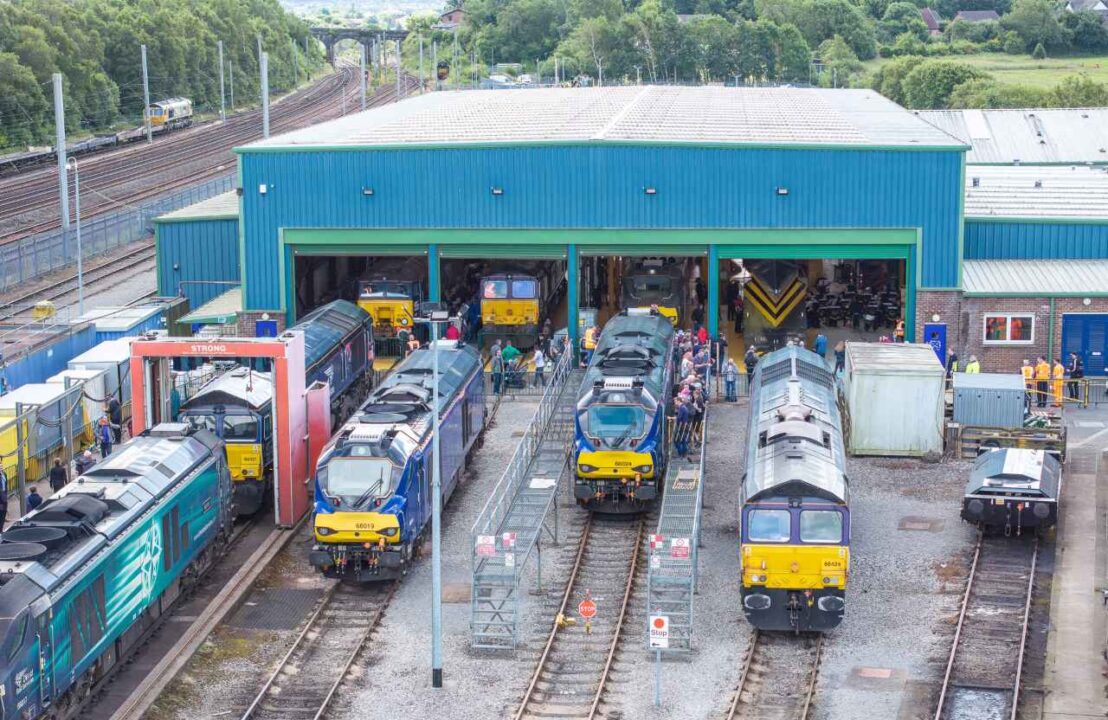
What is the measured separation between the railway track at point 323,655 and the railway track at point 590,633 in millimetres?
3252

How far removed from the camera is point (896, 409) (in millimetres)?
39438

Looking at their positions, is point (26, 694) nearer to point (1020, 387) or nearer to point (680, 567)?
point (680, 567)

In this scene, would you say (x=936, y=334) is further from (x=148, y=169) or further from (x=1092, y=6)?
(x=1092, y=6)

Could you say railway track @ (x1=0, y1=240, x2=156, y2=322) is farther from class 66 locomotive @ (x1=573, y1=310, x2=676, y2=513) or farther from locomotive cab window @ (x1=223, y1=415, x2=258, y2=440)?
class 66 locomotive @ (x1=573, y1=310, x2=676, y2=513)

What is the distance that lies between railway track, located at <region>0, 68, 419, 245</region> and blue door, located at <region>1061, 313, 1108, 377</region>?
44502 mm

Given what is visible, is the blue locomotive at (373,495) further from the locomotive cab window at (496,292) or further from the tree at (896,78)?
the tree at (896,78)

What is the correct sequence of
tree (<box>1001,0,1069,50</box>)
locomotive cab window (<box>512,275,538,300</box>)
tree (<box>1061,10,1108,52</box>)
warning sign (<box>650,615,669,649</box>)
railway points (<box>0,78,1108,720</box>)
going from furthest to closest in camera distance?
1. tree (<box>1061,10,1108,52</box>)
2. tree (<box>1001,0,1069,50</box>)
3. locomotive cab window (<box>512,275,538,300</box>)
4. railway points (<box>0,78,1108,720</box>)
5. warning sign (<box>650,615,669,649</box>)

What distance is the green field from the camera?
14185 cm

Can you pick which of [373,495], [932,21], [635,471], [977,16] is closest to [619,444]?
[635,471]

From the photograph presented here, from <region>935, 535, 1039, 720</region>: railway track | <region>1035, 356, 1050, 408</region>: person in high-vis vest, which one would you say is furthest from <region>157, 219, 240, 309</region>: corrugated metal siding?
<region>935, 535, 1039, 720</region>: railway track

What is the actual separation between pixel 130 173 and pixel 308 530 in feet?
203

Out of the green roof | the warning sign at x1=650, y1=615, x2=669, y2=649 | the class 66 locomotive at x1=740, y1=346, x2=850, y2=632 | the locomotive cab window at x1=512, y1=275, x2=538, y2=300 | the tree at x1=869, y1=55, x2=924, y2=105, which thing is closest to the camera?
the warning sign at x1=650, y1=615, x2=669, y2=649

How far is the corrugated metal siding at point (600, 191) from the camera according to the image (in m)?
46.8

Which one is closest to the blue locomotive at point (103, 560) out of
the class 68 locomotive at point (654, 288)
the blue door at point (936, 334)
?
the class 68 locomotive at point (654, 288)
